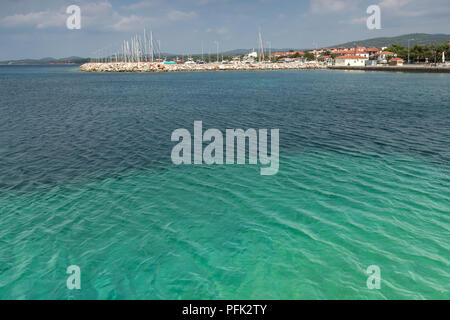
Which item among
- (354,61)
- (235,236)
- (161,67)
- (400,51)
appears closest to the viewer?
(235,236)

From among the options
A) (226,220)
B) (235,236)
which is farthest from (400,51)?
(235,236)

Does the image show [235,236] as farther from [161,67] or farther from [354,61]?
[161,67]

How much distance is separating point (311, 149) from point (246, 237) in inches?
453

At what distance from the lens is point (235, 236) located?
1102 centimetres

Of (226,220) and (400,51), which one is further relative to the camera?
(400,51)

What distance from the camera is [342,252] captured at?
32.3ft

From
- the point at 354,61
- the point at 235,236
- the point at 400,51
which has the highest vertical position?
the point at 400,51

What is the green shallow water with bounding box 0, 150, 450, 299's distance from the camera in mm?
8594

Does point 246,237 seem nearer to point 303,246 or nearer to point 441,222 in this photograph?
point 303,246

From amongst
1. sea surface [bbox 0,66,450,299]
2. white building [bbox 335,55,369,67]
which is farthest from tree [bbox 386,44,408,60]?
sea surface [bbox 0,66,450,299]

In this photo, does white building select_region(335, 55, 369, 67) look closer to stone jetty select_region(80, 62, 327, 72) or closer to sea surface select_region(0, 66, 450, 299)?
stone jetty select_region(80, 62, 327, 72)

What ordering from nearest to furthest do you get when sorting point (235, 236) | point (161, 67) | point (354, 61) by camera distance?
point (235, 236) → point (354, 61) → point (161, 67)

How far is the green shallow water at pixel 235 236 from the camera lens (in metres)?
8.59

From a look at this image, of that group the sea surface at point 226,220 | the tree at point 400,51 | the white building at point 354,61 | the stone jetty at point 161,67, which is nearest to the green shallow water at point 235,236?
the sea surface at point 226,220
